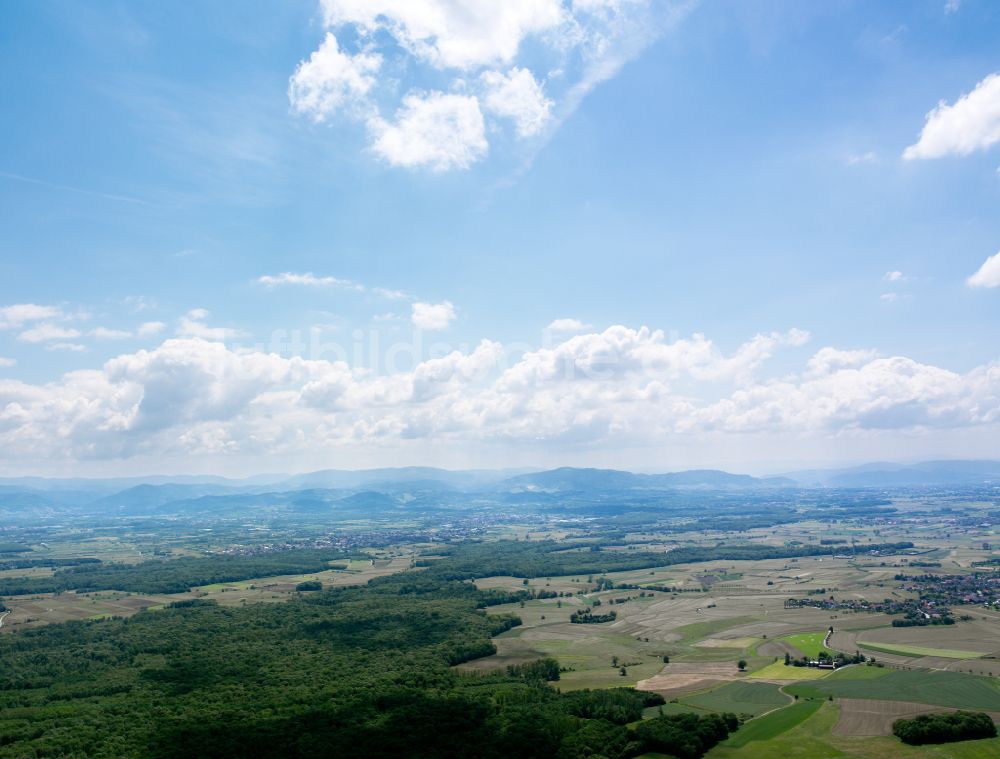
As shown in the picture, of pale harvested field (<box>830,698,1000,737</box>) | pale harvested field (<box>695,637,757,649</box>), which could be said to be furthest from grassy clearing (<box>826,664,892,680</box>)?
pale harvested field (<box>695,637,757,649</box>)

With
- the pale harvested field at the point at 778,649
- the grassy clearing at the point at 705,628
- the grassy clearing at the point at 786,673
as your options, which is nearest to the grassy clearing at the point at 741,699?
the grassy clearing at the point at 786,673

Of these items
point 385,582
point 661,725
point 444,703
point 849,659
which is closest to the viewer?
point 661,725

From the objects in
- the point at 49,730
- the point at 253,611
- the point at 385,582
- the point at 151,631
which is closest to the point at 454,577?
the point at 385,582

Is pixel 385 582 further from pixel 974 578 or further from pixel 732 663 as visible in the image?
pixel 974 578

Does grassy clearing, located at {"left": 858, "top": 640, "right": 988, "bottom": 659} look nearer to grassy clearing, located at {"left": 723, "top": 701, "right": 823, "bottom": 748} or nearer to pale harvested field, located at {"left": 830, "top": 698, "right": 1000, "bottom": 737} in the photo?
pale harvested field, located at {"left": 830, "top": 698, "right": 1000, "bottom": 737}

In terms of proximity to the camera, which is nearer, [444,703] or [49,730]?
[49,730]

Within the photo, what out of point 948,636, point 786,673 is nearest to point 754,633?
point 786,673

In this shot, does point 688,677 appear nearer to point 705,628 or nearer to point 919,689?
point 919,689
